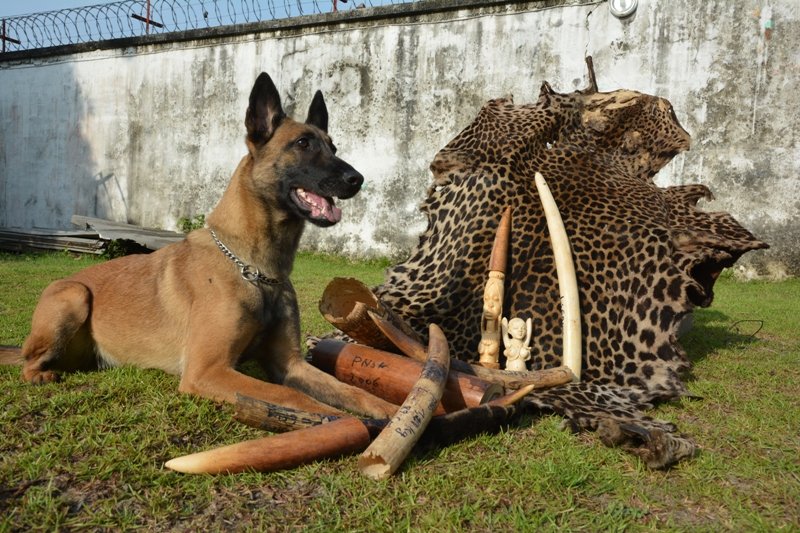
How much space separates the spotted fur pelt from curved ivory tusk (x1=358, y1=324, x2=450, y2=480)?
0.75 metres

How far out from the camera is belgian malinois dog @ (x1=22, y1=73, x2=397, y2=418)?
3496mm

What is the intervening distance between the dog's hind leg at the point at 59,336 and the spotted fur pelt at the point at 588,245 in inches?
75.8

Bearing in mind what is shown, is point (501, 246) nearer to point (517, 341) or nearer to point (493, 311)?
point (493, 311)

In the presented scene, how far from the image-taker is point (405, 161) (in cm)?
1119

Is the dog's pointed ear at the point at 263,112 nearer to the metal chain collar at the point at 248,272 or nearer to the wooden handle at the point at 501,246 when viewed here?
the metal chain collar at the point at 248,272

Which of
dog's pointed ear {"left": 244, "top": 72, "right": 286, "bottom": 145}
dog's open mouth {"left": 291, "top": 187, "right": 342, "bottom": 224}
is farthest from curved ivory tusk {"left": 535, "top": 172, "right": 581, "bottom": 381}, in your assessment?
dog's pointed ear {"left": 244, "top": 72, "right": 286, "bottom": 145}

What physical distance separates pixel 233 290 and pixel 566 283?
1.98m

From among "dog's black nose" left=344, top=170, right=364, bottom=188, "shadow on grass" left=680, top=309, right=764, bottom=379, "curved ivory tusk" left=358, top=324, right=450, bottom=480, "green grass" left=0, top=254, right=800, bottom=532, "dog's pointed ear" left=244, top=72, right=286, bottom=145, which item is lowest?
"green grass" left=0, top=254, right=800, bottom=532

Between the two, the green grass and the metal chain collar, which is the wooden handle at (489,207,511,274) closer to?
the green grass

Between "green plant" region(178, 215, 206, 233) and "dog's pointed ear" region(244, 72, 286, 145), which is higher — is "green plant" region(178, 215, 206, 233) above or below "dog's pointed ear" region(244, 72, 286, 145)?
below

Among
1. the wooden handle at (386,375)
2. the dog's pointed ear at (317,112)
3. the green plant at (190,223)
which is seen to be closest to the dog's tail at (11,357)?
the wooden handle at (386,375)

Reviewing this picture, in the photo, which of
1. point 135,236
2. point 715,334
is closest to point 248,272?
point 715,334

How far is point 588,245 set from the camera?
404 cm

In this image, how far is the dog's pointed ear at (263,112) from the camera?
3.80 metres
